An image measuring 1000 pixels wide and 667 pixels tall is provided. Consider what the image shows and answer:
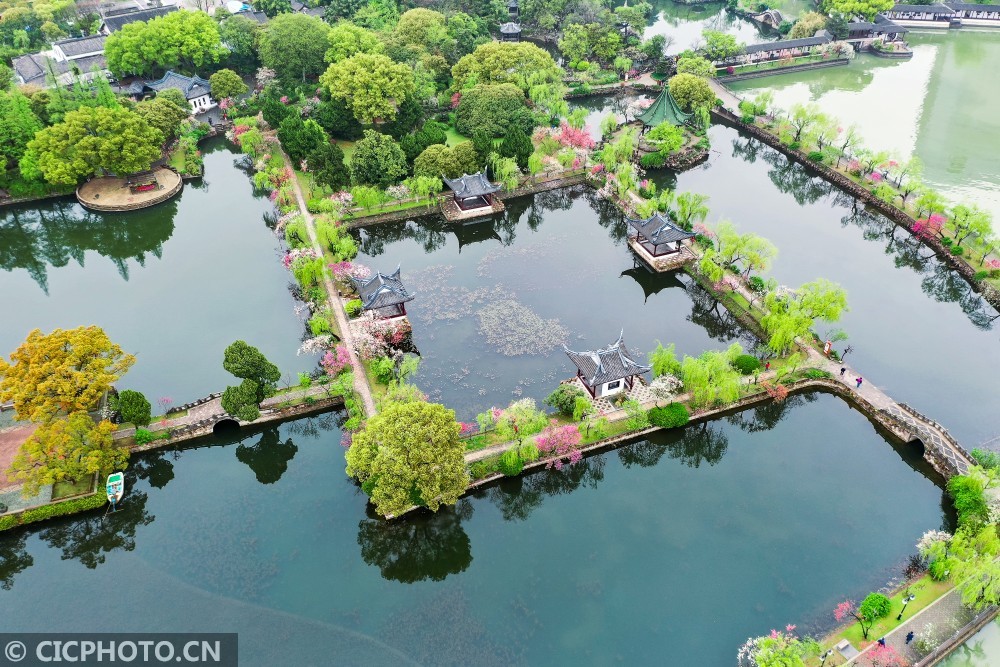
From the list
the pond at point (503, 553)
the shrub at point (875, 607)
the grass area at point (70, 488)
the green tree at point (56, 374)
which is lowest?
the pond at point (503, 553)

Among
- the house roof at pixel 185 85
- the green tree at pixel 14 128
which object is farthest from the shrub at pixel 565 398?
the house roof at pixel 185 85

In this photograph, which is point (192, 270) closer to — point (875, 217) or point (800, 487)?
point (800, 487)

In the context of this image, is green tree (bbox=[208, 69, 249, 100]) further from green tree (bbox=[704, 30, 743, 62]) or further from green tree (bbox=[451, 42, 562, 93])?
green tree (bbox=[704, 30, 743, 62])

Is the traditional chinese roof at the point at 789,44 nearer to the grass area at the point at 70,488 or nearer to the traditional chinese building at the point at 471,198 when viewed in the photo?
the traditional chinese building at the point at 471,198

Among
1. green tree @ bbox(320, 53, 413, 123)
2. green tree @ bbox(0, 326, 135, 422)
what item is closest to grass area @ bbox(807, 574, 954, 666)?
green tree @ bbox(0, 326, 135, 422)

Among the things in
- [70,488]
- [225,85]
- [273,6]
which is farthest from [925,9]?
[70,488]

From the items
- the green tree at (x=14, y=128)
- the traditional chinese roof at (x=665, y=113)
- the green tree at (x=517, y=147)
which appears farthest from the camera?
the traditional chinese roof at (x=665, y=113)
